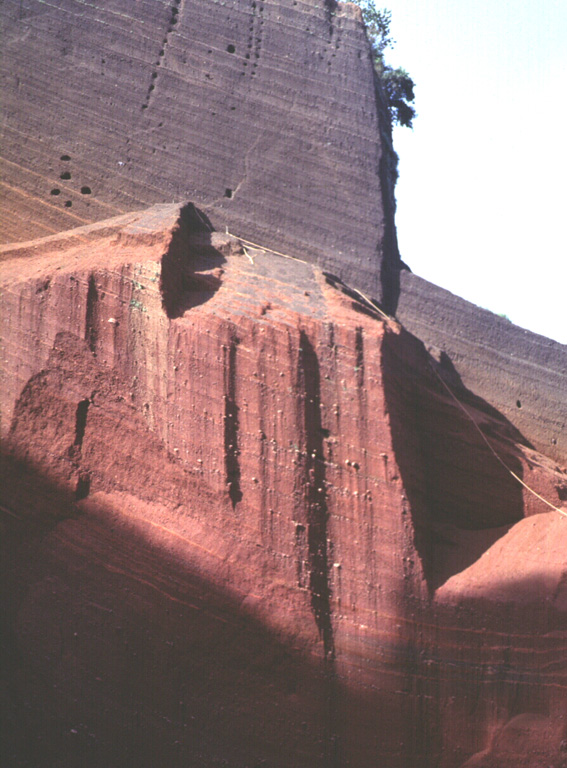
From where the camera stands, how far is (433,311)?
19.5 feet

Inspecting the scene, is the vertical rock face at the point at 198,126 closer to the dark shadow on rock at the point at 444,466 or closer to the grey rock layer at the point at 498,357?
the grey rock layer at the point at 498,357

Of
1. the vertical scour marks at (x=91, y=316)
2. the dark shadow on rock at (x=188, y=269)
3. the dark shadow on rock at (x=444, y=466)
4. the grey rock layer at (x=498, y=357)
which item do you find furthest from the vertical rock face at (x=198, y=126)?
the vertical scour marks at (x=91, y=316)

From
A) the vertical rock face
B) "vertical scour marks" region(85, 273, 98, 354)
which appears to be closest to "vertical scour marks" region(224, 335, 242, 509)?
"vertical scour marks" region(85, 273, 98, 354)

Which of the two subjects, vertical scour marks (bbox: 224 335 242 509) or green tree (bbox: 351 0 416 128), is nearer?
vertical scour marks (bbox: 224 335 242 509)

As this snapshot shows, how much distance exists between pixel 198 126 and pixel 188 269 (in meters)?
1.62

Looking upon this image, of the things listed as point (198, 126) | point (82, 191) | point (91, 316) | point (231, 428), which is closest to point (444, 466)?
point (231, 428)

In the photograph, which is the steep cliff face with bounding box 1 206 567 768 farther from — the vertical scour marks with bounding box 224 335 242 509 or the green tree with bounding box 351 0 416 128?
the green tree with bounding box 351 0 416 128

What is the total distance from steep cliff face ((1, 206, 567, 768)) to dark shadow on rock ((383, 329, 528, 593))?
0.14 feet

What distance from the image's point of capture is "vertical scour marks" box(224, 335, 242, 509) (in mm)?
4141

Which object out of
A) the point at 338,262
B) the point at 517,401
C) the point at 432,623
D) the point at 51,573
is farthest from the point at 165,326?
the point at 517,401

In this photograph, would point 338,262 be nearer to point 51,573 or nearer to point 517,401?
point 517,401

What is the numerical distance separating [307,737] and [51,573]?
1624 mm

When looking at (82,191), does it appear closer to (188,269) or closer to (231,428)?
(188,269)

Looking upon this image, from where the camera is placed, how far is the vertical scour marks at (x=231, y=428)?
414 centimetres
